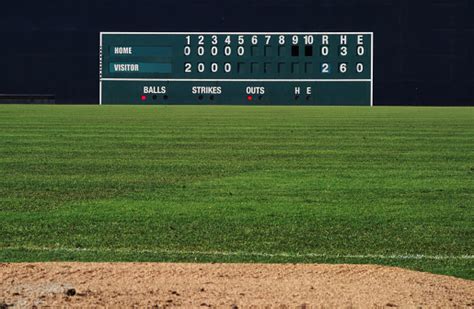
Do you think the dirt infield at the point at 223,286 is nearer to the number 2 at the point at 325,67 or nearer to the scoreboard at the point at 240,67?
the number 2 at the point at 325,67

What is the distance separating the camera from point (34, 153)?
385 inches

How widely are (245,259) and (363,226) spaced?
46.4 inches

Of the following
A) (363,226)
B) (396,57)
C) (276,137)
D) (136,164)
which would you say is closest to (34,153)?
(136,164)

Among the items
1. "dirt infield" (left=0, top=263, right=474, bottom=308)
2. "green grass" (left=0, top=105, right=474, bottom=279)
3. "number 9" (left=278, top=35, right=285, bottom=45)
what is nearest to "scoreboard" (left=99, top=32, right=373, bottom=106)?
"number 9" (left=278, top=35, right=285, bottom=45)

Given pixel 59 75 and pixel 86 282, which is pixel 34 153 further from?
Answer: pixel 59 75

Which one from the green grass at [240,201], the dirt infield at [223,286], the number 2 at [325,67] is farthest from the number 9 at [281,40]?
the dirt infield at [223,286]

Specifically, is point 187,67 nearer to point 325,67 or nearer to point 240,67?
point 240,67

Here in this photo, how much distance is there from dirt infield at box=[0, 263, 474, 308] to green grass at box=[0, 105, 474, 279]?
1.11ft

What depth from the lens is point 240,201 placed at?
19.8ft

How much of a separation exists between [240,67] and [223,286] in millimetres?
25584

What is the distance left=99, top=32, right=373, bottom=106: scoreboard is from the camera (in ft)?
93.9

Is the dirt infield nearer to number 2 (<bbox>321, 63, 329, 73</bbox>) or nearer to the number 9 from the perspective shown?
number 2 (<bbox>321, 63, 329, 73</bbox>)

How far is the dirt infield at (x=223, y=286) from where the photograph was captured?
3109 millimetres

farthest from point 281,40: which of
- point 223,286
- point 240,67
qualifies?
point 223,286
